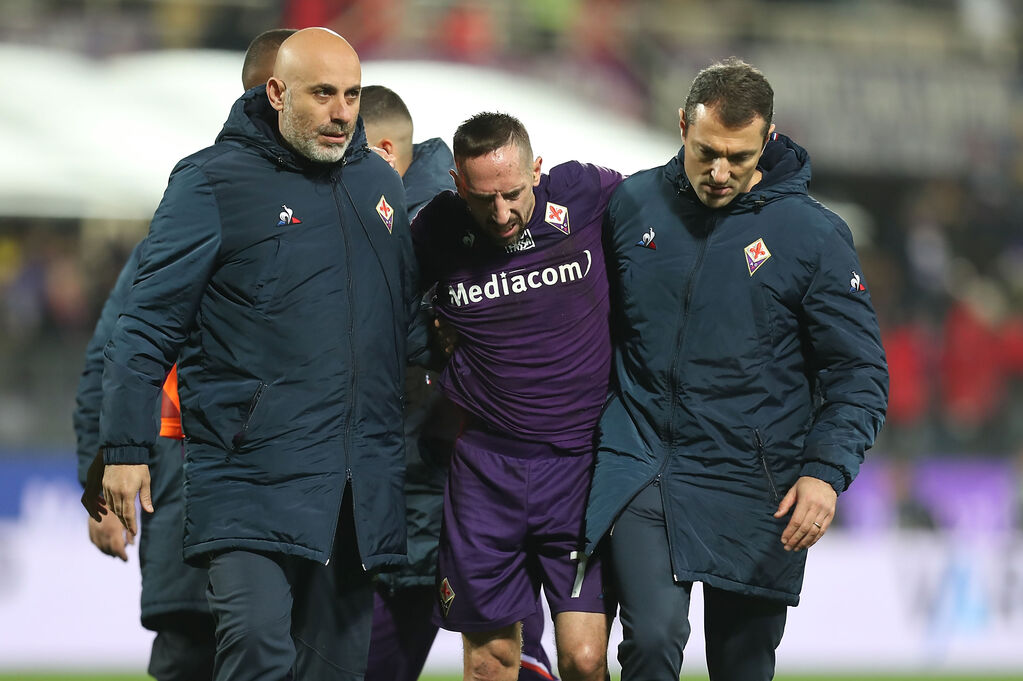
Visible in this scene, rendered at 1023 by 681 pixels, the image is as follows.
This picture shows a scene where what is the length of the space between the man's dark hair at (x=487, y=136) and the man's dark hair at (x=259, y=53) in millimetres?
902

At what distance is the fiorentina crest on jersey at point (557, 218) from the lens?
493 centimetres

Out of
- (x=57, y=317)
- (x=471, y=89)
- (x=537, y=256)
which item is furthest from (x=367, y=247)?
(x=471, y=89)

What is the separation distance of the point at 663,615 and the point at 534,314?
1025mm

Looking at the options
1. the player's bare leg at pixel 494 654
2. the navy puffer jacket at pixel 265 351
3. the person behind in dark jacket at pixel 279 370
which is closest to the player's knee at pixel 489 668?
the player's bare leg at pixel 494 654

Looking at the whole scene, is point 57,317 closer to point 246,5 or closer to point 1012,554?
point 246,5

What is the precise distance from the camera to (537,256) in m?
4.91

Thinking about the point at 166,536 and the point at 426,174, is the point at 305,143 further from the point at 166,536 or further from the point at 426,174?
the point at 166,536

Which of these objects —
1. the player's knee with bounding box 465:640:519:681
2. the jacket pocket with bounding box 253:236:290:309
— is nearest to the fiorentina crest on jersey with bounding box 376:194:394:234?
the jacket pocket with bounding box 253:236:290:309

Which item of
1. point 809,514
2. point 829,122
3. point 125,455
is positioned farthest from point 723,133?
point 829,122

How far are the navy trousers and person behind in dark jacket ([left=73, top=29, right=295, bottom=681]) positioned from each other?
1.62 metres

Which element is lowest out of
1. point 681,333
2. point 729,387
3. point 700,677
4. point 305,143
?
point 700,677

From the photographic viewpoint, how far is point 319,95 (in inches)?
179

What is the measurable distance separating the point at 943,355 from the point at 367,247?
30.8 ft

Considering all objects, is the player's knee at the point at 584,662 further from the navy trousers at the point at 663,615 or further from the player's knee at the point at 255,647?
the player's knee at the point at 255,647
